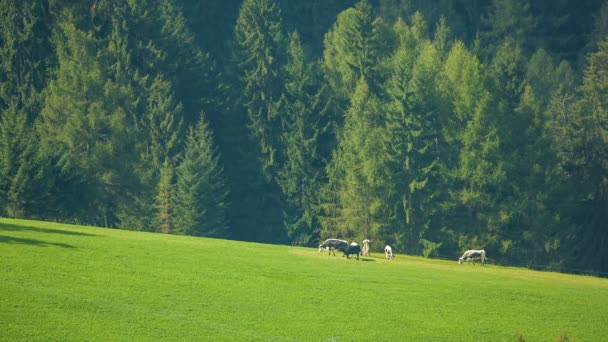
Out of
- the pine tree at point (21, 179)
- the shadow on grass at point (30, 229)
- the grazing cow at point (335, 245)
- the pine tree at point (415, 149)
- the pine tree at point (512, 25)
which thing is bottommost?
the shadow on grass at point (30, 229)

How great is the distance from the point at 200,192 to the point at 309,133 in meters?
15.3

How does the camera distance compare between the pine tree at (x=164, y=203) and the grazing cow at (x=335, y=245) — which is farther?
the pine tree at (x=164, y=203)

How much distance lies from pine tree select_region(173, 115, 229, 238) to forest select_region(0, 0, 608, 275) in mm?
199

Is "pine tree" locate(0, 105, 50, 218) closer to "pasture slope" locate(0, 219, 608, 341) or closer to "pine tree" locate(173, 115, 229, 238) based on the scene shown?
"pasture slope" locate(0, 219, 608, 341)

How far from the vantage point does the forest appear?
96.9 metres

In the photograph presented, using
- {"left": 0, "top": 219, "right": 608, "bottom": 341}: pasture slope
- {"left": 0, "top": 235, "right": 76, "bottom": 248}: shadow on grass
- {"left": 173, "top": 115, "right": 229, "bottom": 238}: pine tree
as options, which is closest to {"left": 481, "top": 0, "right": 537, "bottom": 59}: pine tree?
{"left": 173, "top": 115, "right": 229, "bottom": 238}: pine tree

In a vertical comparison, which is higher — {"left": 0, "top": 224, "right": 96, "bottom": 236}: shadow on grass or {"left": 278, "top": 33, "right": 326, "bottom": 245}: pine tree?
{"left": 278, "top": 33, "right": 326, "bottom": 245}: pine tree

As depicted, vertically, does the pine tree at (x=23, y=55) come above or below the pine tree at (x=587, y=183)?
above

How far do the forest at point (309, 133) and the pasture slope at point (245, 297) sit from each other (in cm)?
3120

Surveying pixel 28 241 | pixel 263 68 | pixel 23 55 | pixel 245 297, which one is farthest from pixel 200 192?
pixel 245 297

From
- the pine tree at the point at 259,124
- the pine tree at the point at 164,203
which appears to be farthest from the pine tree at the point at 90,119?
the pine tree at the point at 259,124

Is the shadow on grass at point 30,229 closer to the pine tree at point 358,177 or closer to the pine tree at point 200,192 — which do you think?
the pine tree at point 200,192

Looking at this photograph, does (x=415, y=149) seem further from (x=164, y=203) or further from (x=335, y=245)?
(x=335, y=245)

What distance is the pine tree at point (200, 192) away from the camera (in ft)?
321
